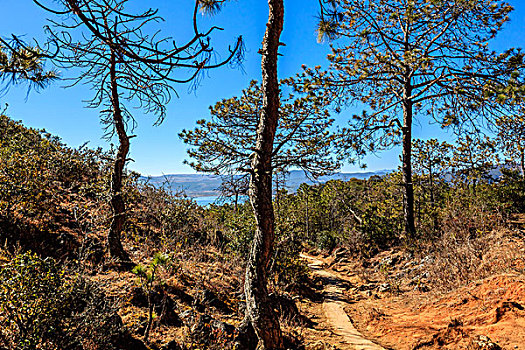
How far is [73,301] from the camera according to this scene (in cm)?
293

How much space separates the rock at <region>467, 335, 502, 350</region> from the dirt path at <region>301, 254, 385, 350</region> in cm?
133

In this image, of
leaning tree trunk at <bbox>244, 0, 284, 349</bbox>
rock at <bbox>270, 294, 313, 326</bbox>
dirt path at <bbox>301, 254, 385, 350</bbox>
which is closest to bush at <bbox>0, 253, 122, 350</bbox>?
leaning tree trunk at <bbox>244, 0, 284, 349</bbox>

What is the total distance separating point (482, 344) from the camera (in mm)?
3598

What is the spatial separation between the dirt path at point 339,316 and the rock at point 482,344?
1.33 meters

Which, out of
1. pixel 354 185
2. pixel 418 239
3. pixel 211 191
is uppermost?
pixel 354 185

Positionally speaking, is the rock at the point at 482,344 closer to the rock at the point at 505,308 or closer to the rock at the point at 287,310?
the rock at the point at 505,308

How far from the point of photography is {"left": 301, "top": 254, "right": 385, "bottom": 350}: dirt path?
15.6ft

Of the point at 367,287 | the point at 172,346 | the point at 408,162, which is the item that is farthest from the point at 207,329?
the point at 408,162

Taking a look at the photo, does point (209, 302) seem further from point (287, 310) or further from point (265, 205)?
point (265, 205)

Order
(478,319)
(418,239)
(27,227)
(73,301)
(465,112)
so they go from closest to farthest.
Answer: (73,301), (478,319), (27,227), (465,112), (418,239)

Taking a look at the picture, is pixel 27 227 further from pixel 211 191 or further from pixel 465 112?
pixel 465 112

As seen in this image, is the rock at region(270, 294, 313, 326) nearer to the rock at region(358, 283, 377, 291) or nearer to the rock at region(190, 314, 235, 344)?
the rock at region(190, 314, 235, 344)

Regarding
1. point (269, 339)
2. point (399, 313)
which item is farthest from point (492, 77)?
point (269, 339)

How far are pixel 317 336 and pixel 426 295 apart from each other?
116 inches
